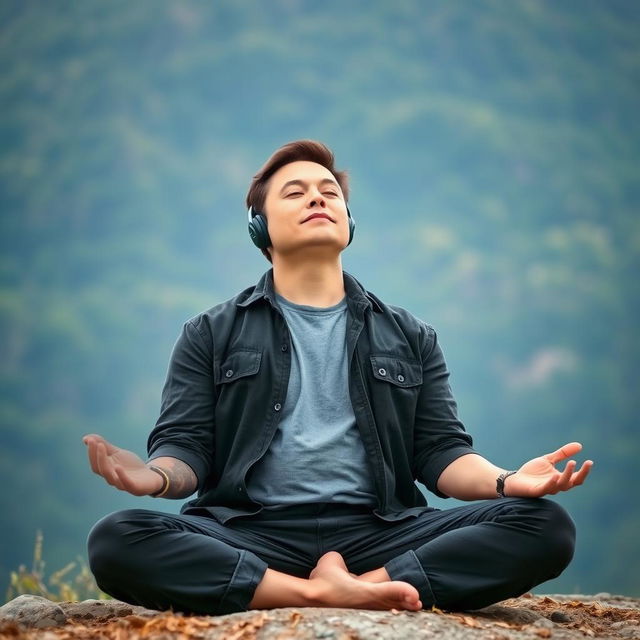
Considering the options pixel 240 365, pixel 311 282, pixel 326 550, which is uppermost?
pixel 311 282

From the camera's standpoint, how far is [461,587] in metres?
3.72

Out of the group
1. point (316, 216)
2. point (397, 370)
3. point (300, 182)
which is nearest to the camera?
point (397, 370)

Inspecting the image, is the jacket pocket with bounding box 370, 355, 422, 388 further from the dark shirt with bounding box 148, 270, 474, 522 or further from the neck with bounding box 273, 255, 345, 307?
the neck with bounding box 273, 255, 345, 307

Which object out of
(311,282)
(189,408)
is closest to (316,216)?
(311,282)

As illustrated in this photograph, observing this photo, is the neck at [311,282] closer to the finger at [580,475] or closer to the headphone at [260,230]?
the headphone at [260,230]

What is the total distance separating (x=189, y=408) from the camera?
427 cm

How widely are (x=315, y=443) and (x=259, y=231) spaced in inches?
48.6

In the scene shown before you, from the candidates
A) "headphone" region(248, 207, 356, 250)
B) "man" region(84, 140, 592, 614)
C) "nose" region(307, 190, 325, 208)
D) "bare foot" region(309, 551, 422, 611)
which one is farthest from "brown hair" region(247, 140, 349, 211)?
"bare foot" region(309, 551, 422, 611)

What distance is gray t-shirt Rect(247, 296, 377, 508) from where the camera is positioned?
13.5ft

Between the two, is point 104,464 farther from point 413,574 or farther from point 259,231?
point 259,231

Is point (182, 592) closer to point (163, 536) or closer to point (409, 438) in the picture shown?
point (163, 536)

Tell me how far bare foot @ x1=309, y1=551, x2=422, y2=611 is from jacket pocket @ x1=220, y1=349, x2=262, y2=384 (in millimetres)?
1078

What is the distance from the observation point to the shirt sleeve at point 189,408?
13.6 ft

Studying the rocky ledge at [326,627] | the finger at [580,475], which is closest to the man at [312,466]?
the finger at [580,475]
